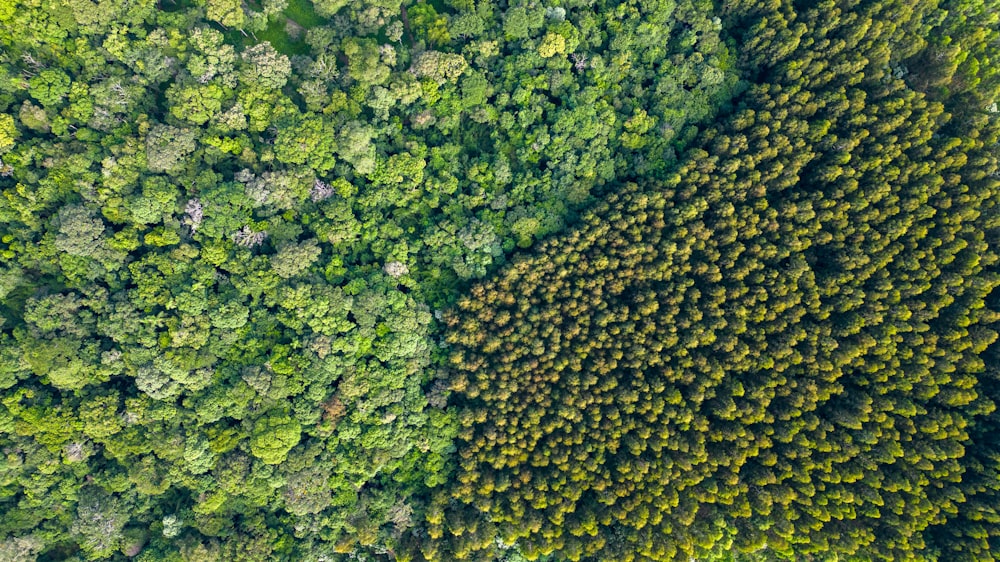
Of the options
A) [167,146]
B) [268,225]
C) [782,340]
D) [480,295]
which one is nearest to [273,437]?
[268,225]

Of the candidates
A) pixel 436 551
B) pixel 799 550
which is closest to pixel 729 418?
pixel 799 550

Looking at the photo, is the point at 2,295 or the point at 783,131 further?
the point at 783,131

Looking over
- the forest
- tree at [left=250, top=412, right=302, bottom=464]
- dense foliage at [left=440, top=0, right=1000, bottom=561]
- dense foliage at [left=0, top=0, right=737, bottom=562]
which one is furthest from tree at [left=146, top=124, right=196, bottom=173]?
dense foliage at [left=440, top=0, right=1000, bottom=561]

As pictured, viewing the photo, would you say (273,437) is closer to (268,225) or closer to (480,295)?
(268,225)

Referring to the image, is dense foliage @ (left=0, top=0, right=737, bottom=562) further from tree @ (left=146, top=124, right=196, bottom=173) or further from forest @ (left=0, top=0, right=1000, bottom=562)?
forest @ (left=0, top=0, right=1000, bottom=562)

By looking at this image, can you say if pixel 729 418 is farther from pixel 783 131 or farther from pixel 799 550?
pixel 783 131
